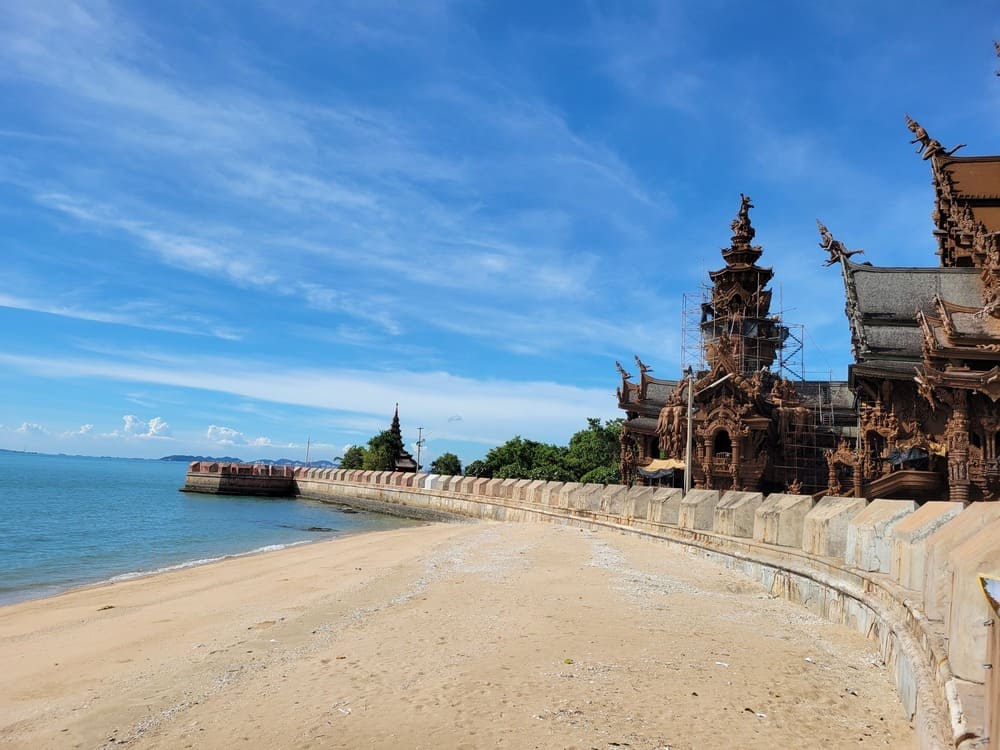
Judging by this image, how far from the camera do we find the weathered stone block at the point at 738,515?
1614 cm

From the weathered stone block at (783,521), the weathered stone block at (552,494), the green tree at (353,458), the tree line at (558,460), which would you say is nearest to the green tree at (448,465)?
the tree line at (558,460)

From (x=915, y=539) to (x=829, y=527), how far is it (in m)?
3.57

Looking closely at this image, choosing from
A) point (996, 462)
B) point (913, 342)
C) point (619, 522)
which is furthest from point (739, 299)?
point (619, 522)

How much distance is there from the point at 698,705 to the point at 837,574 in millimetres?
4776

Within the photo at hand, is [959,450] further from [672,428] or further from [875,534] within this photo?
[875,534]

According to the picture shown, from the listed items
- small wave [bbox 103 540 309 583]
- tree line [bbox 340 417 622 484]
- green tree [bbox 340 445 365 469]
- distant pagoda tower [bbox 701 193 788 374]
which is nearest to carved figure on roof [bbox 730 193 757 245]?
distant pagoda tower [bbox 701 193 788 374]

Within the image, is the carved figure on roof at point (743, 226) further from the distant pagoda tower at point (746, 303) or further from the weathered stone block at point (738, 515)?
the weathered stone block at point (738, 515)

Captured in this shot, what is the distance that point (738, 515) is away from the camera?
53.7 ft

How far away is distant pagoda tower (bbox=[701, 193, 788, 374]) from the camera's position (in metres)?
47.2

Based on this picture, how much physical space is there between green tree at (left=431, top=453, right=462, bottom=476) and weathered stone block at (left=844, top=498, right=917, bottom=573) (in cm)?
6330

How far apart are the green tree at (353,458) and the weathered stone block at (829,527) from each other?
3199 inches

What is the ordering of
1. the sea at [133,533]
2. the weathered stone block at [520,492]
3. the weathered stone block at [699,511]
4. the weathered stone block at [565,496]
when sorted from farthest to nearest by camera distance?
the weathered stone block at [520,492]
the weathered stone block at [565,496]
the sea at [133,533]
the weathered stone block at [699,511]

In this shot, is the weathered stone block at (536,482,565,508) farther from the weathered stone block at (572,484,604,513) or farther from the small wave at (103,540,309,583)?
the small wave at (103,540,309,583)

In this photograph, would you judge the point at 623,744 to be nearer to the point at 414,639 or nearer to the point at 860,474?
the point at 414,639
